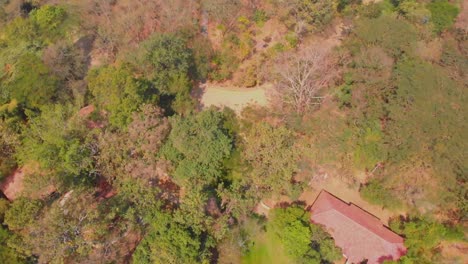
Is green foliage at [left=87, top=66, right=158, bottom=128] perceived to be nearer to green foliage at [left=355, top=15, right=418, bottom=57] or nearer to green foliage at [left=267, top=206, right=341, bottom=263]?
green foliage at [left=267, top=206, right=341, bottom=263]

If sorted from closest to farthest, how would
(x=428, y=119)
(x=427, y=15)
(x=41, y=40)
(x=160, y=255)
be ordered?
(x=160, y=255) → (x=428, y=119) → (x=427, y=15) → (x=41, y=40)

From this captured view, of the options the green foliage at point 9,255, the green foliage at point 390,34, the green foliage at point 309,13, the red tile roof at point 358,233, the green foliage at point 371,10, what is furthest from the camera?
the green foliage at point 371,10

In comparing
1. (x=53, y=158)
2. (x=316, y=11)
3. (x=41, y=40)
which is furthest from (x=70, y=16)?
(x=316, y=11)

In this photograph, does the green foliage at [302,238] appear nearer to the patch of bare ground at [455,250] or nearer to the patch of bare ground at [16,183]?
the patch of bare ground at [455,250]

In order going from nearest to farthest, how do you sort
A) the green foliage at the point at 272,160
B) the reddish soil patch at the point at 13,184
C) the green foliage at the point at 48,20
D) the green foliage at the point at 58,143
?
1. the green foliage at the point at 58,143
2. the green foliage at the point at 272,160
3. the reddish soil patch at the point at 13,184
4. the green foliage at the point at 48,20

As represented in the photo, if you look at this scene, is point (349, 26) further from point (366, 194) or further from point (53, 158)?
point (53, 158)

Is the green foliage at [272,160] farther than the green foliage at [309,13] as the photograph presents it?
No

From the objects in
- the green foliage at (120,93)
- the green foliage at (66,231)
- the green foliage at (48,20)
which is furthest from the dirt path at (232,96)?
the green foliage at (48,20)
